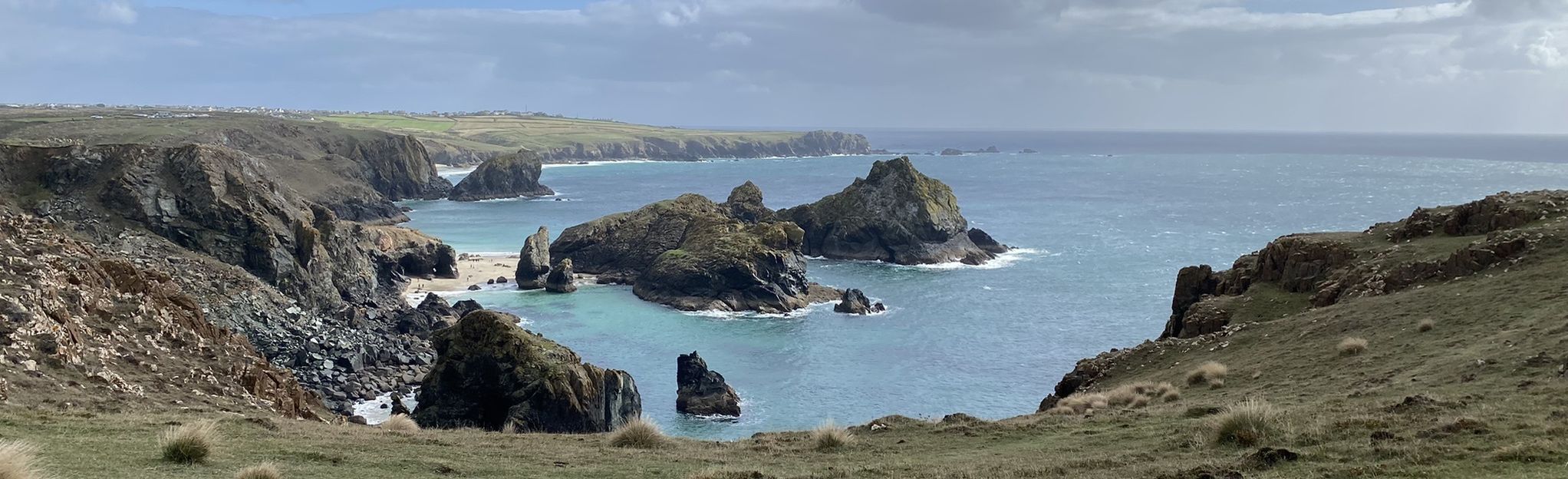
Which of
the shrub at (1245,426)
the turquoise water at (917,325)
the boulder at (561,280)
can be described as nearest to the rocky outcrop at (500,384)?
the turquoise water at (917,325)

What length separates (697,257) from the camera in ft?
263

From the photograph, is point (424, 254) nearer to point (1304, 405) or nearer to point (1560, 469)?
point (1304, 405)

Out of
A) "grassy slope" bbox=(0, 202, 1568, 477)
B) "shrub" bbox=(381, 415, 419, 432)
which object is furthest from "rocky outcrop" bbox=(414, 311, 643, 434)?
"grassy slope" bbox=(0, 202, 1568, 477)

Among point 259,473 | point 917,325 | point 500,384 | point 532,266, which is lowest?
point 917,325

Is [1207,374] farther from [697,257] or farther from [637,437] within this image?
[697,257]

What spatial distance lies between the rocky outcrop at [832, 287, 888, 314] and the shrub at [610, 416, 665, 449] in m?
54.4

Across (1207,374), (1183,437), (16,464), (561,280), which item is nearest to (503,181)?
(561,280)

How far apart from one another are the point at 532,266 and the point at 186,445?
6792 centimetres

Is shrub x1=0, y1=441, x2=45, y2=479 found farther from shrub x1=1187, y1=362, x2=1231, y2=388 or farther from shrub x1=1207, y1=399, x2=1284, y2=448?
shrub x1=1187, y1=362, x2=1231, y2=388

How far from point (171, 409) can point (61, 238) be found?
11909mm

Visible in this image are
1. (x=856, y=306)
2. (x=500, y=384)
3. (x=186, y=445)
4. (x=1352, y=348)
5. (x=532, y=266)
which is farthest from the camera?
(x=532, y=266)

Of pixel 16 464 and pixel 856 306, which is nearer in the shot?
pixel 16 464

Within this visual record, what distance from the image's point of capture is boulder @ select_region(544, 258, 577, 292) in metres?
80.1

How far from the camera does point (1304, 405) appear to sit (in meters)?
18.8
